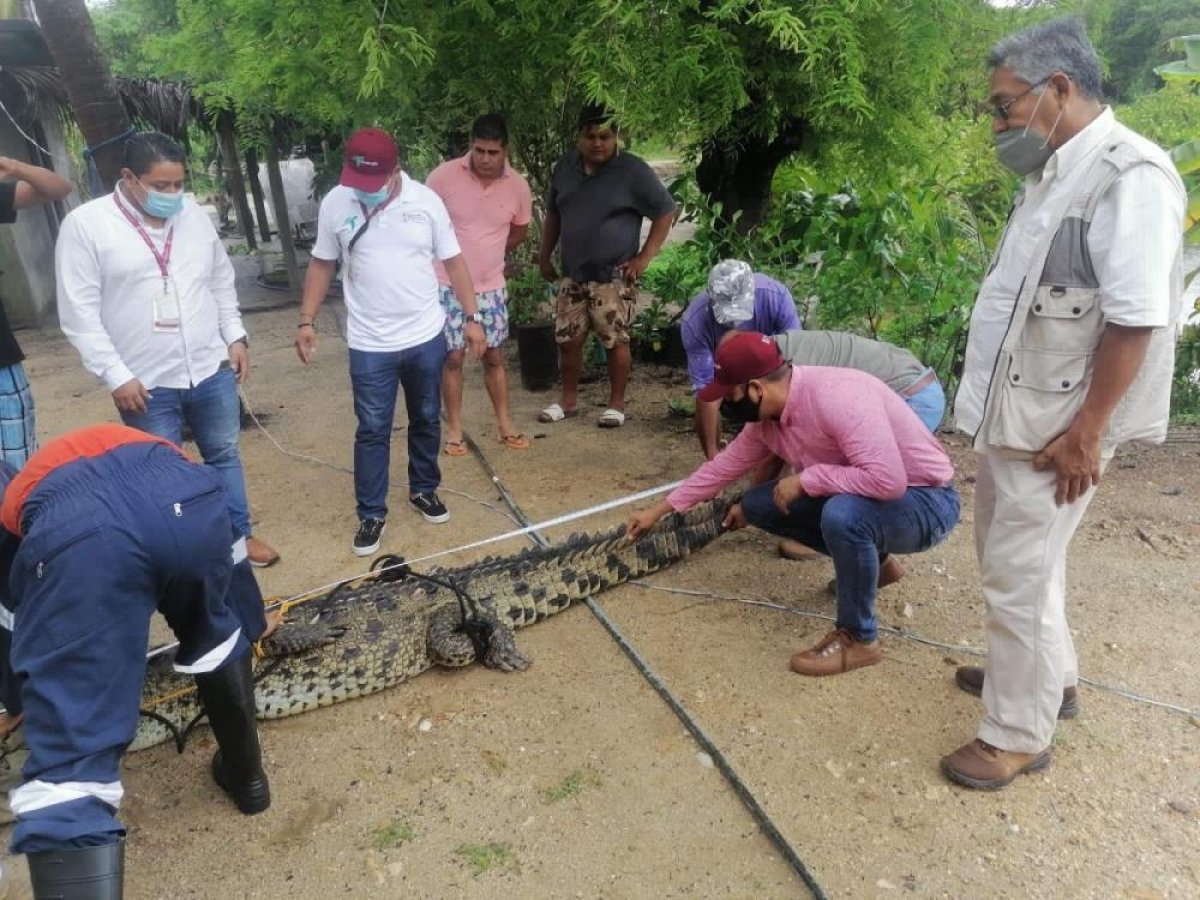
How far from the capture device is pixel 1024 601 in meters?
2.41

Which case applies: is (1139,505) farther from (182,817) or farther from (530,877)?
(182,817)

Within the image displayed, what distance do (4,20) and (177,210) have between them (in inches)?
289

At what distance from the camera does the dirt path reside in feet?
7.88

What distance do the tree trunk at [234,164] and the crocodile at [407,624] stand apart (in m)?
9.56

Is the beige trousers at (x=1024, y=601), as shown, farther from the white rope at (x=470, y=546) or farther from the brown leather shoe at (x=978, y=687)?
the white rope at (x=470, y=546)

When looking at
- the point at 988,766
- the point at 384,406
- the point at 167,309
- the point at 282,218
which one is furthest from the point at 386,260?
the point at 282,218

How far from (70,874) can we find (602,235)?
4425 mm

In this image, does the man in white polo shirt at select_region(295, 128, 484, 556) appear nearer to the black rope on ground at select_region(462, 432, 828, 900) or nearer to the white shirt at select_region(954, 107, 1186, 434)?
the black rope on ground at select_region(462, 432, 828, 900)

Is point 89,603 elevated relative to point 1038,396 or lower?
lower

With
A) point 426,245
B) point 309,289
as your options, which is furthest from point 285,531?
point 426,245

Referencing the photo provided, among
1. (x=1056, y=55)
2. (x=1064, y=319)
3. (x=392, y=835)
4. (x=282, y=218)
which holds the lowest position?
(x=392, y=835)

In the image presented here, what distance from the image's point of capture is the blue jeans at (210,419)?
11.7 ft

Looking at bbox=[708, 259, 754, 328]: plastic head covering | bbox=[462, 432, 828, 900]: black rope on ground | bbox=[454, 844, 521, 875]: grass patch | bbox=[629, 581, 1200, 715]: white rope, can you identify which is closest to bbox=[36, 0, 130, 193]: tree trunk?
bbox=[462, 432, 828, 900]: black rope on ground

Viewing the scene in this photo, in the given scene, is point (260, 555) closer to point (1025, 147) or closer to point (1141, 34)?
point (1025, 147)
